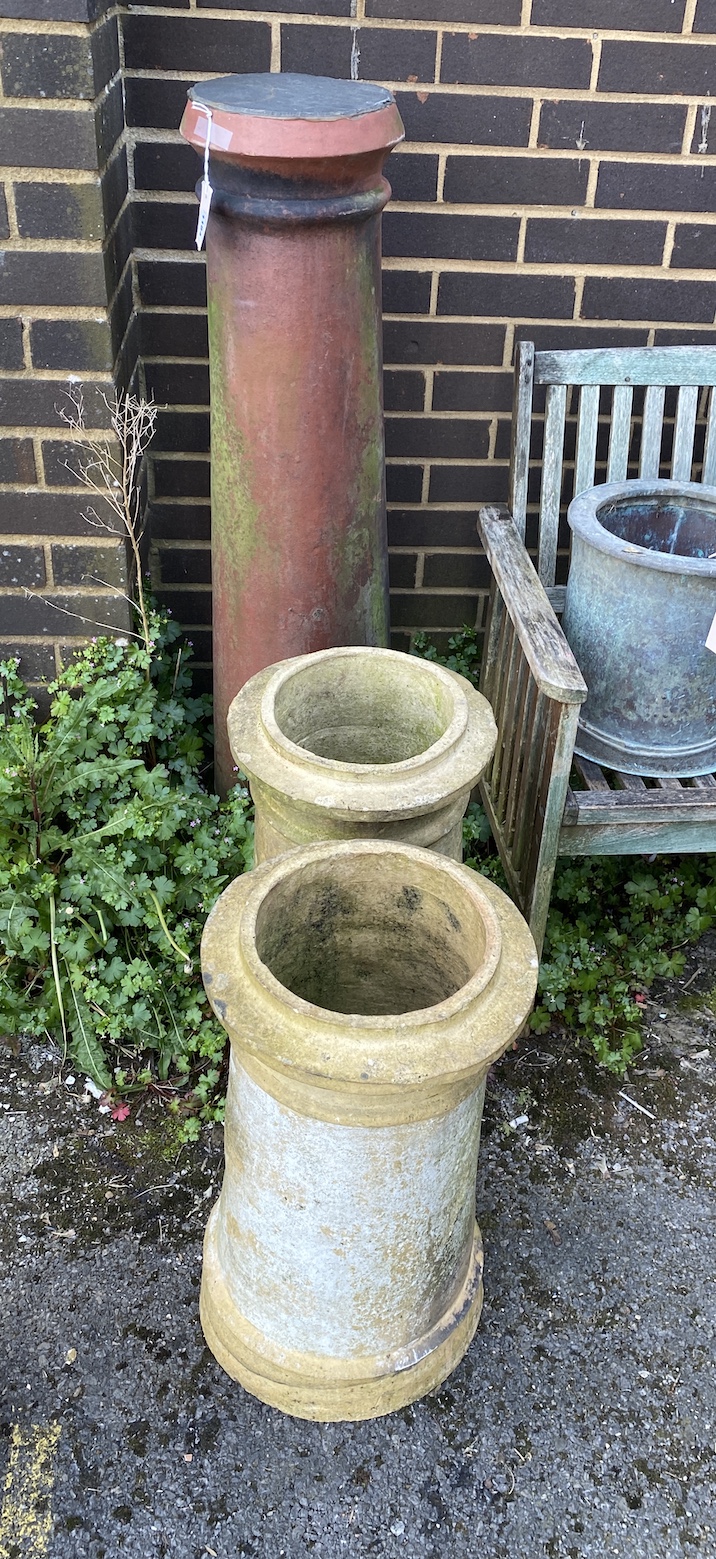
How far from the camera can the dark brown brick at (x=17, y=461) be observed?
245 centimetres

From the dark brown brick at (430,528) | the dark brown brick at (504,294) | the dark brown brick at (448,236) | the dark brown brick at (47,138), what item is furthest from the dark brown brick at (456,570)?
the dark brown brick at (47,138)

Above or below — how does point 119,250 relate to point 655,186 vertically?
below

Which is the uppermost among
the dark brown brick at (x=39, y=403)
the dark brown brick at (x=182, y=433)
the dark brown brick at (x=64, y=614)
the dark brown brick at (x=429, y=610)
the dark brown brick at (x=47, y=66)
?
the dark brown brick at (x=47, y=66)

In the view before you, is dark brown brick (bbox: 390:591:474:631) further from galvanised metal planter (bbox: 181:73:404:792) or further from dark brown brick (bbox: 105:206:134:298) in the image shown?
dark brown brick (bbox: 105:206:134:298)

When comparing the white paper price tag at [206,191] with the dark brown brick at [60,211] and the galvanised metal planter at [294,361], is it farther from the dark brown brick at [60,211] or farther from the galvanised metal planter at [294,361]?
the dark brown brick at [60,211]

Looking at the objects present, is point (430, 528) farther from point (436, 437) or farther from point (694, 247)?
point (694, 247)

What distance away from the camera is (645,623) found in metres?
2.40

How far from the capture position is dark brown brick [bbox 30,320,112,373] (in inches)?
91.7

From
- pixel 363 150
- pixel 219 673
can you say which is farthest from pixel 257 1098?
pixel 363 150

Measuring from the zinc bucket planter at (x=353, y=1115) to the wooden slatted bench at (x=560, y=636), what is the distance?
54cm

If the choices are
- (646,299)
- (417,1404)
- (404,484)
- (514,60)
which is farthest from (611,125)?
(417,1404)

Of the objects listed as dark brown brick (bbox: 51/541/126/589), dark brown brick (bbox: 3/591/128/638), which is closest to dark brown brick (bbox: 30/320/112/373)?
dark brown brick (bbox: 51/541/126/589)

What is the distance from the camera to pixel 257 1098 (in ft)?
5.62

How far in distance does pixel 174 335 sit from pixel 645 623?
127 centimetres
